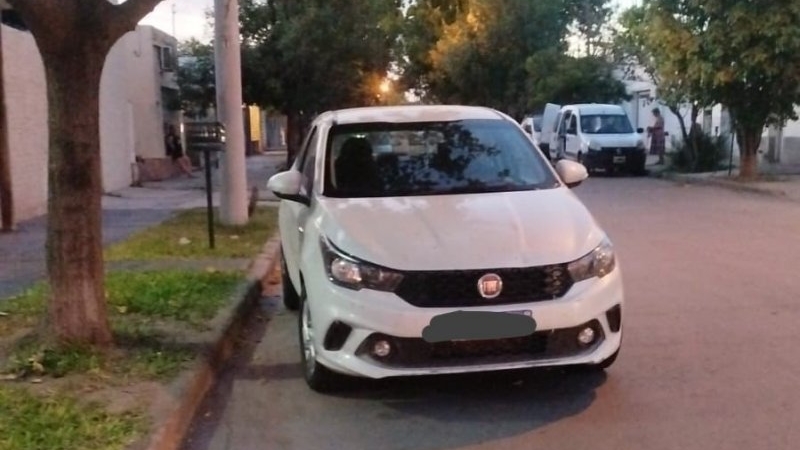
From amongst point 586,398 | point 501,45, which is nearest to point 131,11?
point 586,398

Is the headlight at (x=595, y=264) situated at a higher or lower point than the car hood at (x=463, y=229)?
lower

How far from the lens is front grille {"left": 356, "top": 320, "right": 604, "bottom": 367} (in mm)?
5387

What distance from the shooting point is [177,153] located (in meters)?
30.8

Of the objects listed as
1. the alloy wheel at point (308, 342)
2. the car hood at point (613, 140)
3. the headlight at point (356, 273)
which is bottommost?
the alloy wheel at point (308, 342)

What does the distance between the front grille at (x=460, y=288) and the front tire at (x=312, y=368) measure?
823 millimetres

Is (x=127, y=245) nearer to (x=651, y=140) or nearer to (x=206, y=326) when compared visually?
(x=206, y=326)

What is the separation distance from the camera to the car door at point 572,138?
1071 inches

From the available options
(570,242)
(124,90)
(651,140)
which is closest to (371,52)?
(124,90)

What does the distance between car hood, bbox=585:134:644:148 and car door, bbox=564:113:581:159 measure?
590mm

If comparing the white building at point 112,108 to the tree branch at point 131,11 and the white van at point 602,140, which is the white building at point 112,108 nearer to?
the tree branch at point 131,11

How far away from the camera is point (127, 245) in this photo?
38.7ft

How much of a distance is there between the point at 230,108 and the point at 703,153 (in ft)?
52.4

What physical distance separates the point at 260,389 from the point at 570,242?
2182 mm

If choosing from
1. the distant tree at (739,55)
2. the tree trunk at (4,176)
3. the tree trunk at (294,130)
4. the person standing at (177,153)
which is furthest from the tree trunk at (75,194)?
the person standing at (177,153)
